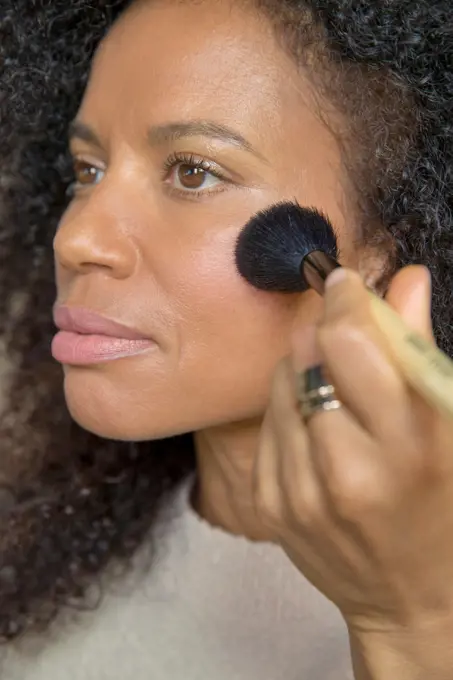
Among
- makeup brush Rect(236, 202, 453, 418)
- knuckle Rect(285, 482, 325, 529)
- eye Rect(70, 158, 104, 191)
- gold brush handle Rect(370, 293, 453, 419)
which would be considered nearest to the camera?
gold brush handle Rect(370, 293, 453, 419)

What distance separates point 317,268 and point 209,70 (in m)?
0.22

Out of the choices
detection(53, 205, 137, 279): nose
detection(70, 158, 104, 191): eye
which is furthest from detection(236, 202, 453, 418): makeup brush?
detection(70, 158, 104, 191): eye

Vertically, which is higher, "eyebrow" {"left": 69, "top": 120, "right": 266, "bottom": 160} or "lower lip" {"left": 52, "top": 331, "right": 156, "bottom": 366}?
"eyebrow" {"left": 69, "top": 120, "right": 266, "bottom": 160}

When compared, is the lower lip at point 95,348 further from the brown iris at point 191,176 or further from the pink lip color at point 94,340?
the brown iris at point 191,176

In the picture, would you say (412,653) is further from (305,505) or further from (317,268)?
(317,268)

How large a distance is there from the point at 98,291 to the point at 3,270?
39cm

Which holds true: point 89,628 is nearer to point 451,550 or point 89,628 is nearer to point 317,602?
point 317,602

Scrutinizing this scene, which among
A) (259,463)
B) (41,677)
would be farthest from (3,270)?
(259,463)

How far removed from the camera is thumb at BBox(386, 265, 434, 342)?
46cm

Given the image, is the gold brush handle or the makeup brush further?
the makeup brush

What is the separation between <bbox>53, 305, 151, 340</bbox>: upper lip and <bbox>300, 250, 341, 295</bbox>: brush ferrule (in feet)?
0.57

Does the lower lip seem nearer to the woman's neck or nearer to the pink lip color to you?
the pink lip color

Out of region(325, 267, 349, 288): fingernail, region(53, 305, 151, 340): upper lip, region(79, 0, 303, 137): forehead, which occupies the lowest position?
region(53, 305, 151, 340): upper lip

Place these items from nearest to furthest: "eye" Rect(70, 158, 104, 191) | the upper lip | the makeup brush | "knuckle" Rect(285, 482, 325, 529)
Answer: "knuckle" Rect(285, 482, 325, 529) → the makeup brush → the upper lip → "eye" Rect(70, 158, 104, 191)
